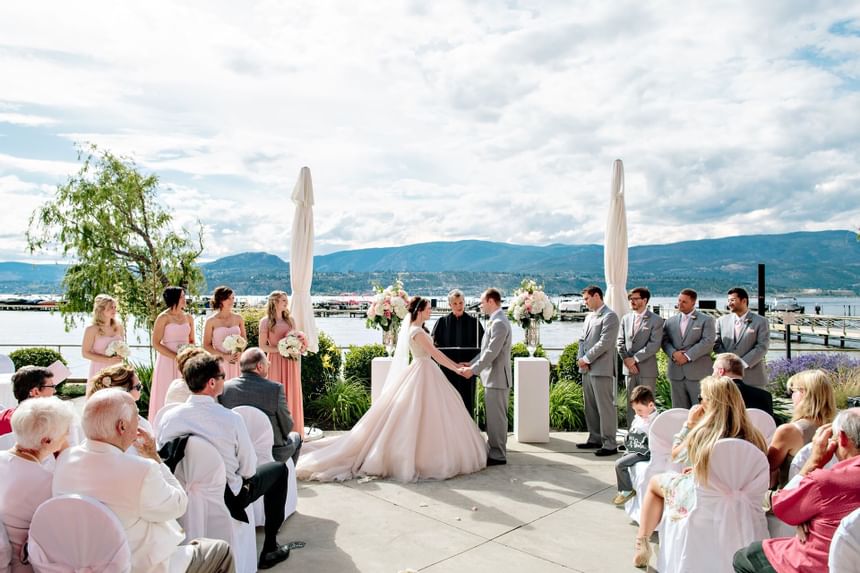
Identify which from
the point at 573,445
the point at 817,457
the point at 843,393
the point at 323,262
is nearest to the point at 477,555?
the point at 817,457

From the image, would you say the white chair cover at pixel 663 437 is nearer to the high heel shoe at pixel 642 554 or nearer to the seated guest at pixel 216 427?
the high heel shoe at pixel 642 554

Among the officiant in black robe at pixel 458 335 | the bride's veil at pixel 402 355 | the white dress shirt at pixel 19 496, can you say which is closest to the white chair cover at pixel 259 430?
the white dress shirt at pixel 19 496

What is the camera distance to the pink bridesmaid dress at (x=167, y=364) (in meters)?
7.07

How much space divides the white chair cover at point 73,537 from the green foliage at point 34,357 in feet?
35.2

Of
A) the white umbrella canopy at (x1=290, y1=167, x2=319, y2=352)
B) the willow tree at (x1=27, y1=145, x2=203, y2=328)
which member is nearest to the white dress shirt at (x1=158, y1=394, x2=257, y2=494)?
the white umbrella canopy at (x1=290, y1=167, x2=319, y2=352)

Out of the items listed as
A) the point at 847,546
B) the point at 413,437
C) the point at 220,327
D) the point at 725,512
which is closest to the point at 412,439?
the point at 413,437

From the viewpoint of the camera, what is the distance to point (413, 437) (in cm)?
652

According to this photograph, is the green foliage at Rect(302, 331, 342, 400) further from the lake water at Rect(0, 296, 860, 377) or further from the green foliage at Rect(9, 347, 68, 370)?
the green foliage at Rect(9, 347, 68, 370)

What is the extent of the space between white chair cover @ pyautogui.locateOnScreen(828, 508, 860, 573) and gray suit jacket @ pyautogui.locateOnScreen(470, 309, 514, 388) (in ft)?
14.7

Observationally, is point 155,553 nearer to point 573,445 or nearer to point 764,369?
point 573,445

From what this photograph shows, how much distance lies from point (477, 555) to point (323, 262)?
17214cm

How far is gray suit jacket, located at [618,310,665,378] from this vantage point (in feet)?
25.0

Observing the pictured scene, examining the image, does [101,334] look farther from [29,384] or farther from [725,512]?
[725,512]

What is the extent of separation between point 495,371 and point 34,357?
9.41m
